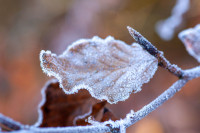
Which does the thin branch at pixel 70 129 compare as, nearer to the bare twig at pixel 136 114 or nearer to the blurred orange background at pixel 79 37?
the bare twig at pixel 136 114

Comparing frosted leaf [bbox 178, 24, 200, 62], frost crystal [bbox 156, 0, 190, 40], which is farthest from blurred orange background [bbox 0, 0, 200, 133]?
frosted leaf [bbox 178, 24, 200, 62]

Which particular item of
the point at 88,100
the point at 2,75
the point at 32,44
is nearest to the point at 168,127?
the point at 88,100

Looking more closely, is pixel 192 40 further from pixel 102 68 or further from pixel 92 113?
pixel 92 113

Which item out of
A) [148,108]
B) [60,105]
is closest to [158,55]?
[148,108]

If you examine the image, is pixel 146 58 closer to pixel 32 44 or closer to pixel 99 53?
pixel 99 53

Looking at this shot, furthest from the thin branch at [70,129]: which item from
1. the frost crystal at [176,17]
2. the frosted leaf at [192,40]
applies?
the frost crystal at [176,17]

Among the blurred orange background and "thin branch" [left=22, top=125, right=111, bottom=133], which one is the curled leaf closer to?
"thin branch" [left=22, top=125, right=111, bottom=133]
